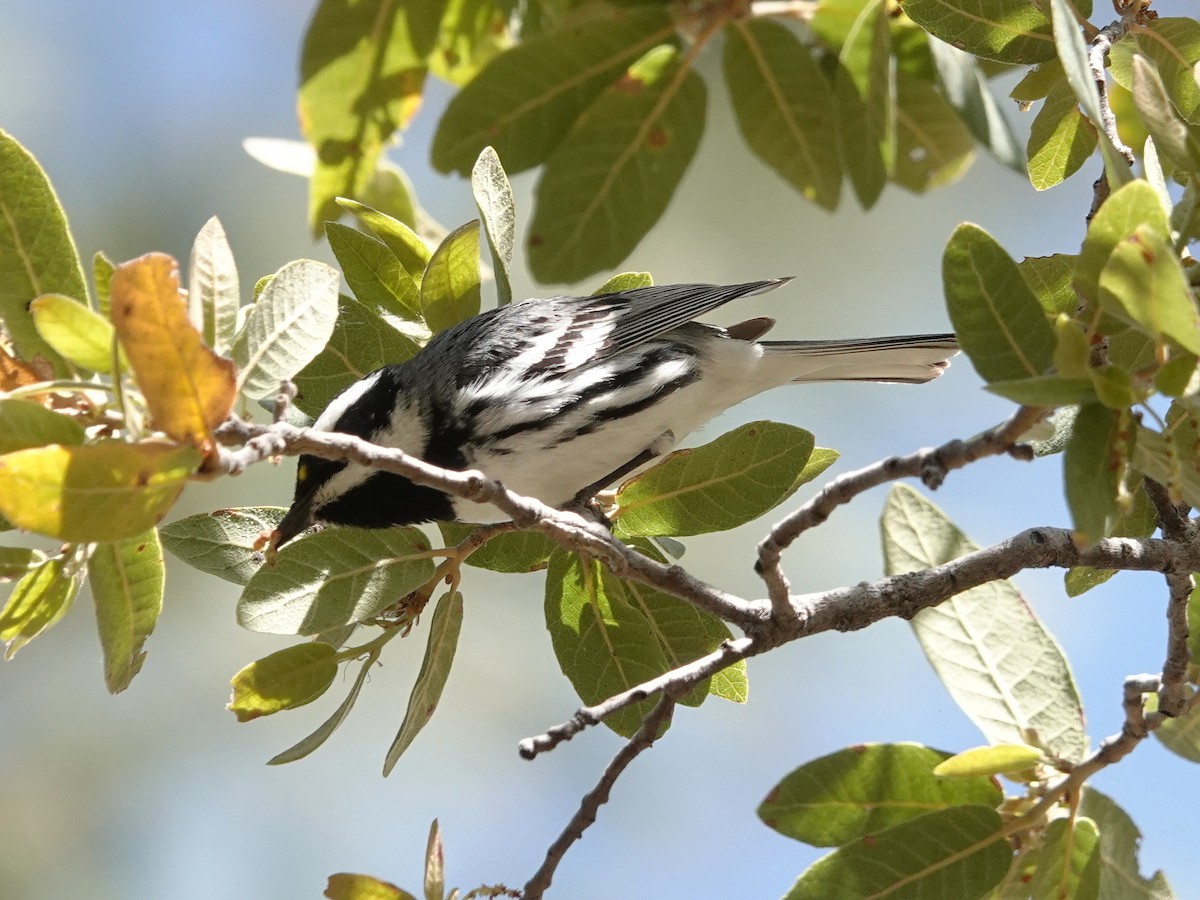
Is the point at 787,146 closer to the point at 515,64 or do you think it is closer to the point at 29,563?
the point at 515,64

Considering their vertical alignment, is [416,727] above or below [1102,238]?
below

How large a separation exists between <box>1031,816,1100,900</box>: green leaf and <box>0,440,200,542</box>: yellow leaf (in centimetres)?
119

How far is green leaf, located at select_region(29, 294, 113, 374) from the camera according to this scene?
1178 millimetres

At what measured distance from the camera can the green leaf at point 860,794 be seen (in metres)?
1.59

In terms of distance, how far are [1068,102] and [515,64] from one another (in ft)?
4.08

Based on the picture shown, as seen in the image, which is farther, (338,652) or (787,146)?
(787,146)

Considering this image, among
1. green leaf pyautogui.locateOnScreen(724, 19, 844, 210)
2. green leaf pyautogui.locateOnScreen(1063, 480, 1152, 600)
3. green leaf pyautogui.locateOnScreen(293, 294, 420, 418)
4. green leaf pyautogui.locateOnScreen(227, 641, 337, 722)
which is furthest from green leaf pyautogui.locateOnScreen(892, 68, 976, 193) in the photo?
green leaf pyautogui.locateOnScreen(227, 641, 337, 722)

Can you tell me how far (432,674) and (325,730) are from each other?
18cm

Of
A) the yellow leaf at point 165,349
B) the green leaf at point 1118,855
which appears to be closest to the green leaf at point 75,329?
the yellow leaf at point 165,349

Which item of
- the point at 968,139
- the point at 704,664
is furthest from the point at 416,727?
the point at 968,139

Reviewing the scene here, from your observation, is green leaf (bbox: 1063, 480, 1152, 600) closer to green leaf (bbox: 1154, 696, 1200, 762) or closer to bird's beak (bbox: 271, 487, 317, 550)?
green leaf (bbox: 1154, 696, 1200, 762)

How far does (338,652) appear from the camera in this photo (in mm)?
1747

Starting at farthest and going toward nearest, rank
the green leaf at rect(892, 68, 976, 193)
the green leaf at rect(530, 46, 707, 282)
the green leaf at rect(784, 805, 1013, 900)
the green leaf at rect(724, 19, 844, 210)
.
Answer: the green leaf at rect(892, 68, 976, 193)
the green leaf at rect(724, 19, 844, 210)
the green leaf at rect(530, 46, 707, 282)
the green leaf at rect(784, 805, 1013, 900)

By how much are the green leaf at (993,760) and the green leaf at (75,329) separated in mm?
1072
